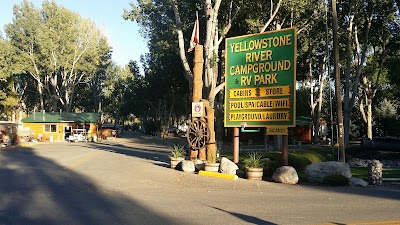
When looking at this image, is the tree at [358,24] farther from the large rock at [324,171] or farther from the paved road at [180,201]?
the paved road at [180,201]

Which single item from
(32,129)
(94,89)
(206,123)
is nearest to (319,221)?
(206,123)

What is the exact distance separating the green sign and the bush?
2.40 m

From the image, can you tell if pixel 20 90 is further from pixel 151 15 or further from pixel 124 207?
pixel 124 207

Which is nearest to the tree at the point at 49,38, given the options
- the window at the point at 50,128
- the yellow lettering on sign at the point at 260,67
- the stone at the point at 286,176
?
the window at the point at 50,128

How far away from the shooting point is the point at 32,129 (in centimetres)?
5450

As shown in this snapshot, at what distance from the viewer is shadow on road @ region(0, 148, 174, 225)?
26.2 ft

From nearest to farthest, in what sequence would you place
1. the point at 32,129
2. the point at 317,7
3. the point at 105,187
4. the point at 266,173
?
the point at 105,187
the point at 266,173
the point at 317,7
the point at 32,129

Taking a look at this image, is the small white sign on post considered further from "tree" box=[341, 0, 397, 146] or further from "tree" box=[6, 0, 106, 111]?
"tree" box=[6, 0, 106, 111]

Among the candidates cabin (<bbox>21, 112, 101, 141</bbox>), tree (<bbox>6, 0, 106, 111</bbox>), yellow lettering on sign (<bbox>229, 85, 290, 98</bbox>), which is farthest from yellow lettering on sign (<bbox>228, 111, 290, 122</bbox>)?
tree (<bbox>6, 0, 106, 111</bbox>)

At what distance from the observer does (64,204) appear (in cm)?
963

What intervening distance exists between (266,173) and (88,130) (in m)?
46.3

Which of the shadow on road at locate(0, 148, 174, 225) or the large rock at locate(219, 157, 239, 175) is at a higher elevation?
the large rock at locate(219, 157, 239, 175)

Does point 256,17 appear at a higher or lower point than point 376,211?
higher

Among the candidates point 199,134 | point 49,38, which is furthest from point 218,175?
point 49,38
